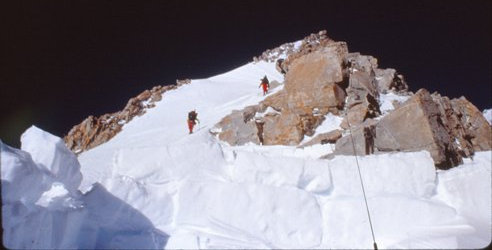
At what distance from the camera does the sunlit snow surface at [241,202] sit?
963 cm

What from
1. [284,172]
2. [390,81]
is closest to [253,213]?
[284,172]

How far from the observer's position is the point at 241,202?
11.4 meters

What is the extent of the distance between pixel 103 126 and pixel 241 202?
869 inches

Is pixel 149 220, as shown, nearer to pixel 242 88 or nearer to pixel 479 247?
pixel 479 247

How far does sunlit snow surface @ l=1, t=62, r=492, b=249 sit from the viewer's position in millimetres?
9626

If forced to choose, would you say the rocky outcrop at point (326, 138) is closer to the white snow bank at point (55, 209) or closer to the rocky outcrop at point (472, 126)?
the rocky outcrop at point (472, 126)

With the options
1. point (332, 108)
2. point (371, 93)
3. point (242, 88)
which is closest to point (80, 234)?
point (332, 108)

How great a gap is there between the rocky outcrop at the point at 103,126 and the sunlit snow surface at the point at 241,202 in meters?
16.6

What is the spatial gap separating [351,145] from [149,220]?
7563 millimetres

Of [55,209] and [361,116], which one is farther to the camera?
[361,116]

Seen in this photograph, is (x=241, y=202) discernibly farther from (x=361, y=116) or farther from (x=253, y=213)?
(x=361, y=116)

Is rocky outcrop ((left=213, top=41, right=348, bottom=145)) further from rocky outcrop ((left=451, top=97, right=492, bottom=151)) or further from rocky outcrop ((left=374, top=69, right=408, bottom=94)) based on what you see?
rocky outcrop ((left=451, top=97, right=492, bottom=151))

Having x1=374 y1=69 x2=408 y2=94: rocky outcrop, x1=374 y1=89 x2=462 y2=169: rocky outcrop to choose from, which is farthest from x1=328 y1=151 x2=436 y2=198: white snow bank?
x1=374 y1=69 x2=408 y2=94: rocky outcrop

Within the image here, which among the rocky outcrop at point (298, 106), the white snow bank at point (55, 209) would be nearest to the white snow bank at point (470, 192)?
the rocky outcrop at point (298, 106)
